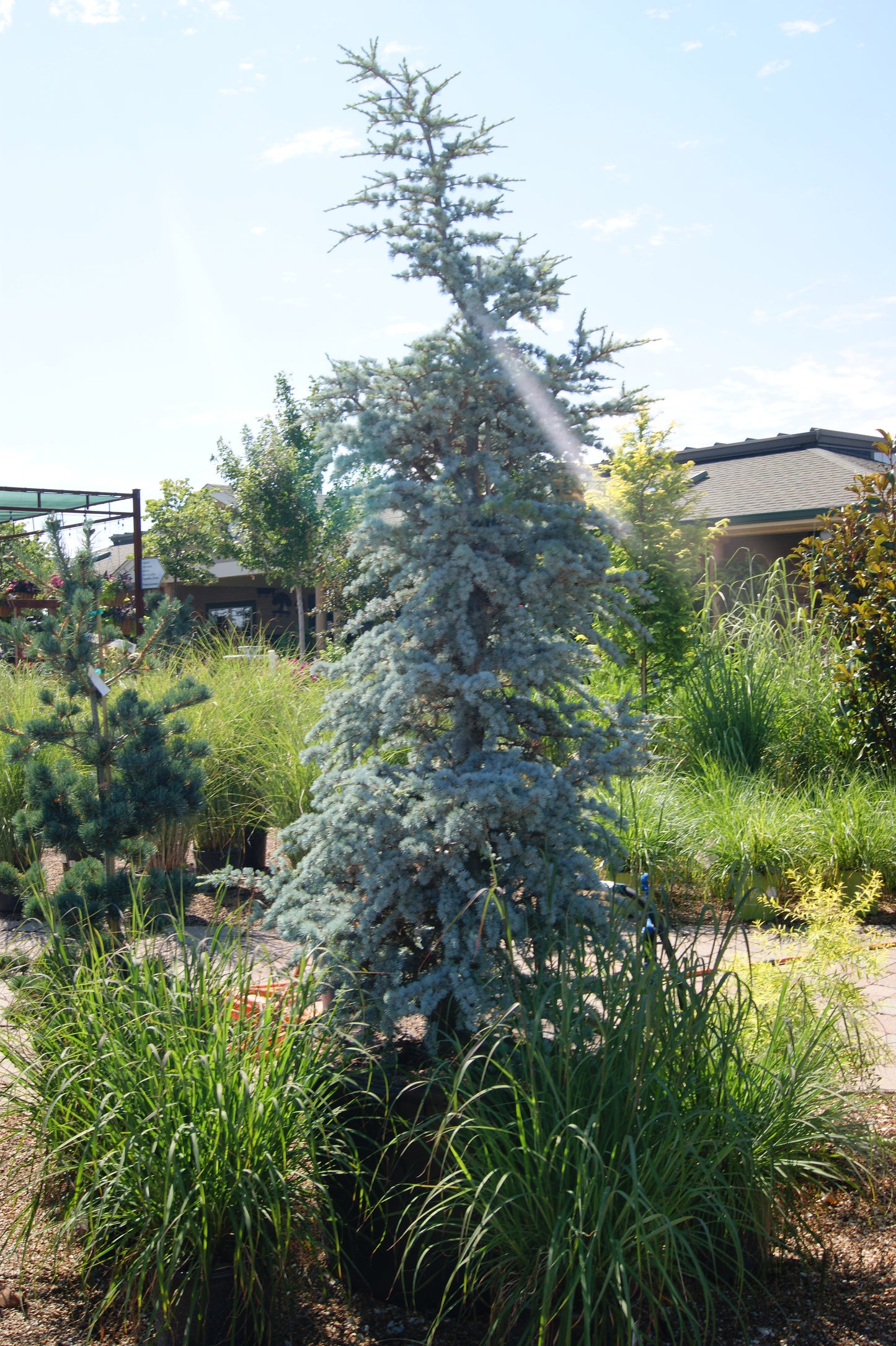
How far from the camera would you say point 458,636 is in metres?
2.94

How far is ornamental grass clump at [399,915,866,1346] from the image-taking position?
6.62ft

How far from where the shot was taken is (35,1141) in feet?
8.93

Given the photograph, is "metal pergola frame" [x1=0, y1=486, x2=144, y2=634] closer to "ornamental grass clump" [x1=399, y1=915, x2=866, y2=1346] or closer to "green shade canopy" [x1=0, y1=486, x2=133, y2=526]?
"green shade canopy" [x1=0, y1=486, x2=133, y2=526]

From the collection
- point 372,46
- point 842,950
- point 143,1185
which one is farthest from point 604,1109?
point 372,46

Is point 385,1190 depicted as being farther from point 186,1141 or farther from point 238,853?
point 238,853

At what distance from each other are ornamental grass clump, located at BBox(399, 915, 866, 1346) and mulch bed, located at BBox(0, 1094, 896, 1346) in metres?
0.07

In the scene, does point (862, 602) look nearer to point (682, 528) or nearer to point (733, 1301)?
point (682, 528)

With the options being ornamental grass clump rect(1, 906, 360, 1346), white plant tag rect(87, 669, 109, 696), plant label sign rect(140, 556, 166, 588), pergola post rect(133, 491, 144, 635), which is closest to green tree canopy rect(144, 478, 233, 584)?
plant label sign rect(140, 556, 166, 588)

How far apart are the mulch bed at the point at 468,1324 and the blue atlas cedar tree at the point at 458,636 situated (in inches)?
27.3

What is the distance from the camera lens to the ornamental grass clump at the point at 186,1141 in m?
2.17

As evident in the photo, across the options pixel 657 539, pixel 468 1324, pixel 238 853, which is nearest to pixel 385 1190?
pixel 468 1324

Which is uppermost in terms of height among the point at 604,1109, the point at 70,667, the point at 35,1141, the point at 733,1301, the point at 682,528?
the point at 682,528

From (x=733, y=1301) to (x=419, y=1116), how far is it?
842 millimetres

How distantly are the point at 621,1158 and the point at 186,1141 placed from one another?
37.8 inches
